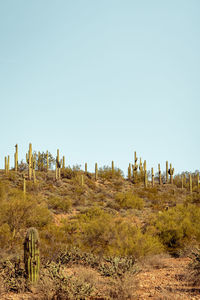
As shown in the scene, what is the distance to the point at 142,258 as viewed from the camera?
1162 centimetres

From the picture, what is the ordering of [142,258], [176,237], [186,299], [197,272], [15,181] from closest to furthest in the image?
[186,299] < [197,272] < [142,258] < [176,237] < [15,181]

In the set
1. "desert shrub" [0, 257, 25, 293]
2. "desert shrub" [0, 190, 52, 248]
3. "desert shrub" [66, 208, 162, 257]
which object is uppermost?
"desert shrub" [0, 190, 52, 248]

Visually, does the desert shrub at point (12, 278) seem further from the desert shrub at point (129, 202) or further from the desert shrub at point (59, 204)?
the desert shrub at point (129, 202)

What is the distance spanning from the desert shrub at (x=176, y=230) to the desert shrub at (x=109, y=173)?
23217 mm

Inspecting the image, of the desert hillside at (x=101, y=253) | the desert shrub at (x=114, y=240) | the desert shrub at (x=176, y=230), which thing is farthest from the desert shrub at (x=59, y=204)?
the desert shrub at (x=114, y=240)

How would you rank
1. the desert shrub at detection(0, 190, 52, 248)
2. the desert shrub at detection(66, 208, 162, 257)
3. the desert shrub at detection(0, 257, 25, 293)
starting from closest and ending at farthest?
1. the desert shrub at detection(0, 257, 25, 293)
2. the desert shrub at detection(66, 208, 162, 257)
3. the desert shrub at detection(0, 190, 52, 248)

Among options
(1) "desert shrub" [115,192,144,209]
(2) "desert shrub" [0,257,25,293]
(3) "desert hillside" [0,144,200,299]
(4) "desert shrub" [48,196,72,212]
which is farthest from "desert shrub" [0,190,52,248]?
(1) "desert shrub" [115,192,144,209]

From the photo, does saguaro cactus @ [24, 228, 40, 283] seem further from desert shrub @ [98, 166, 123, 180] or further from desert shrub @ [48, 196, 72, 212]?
desert shrub @ [98, 166, 123, 180]

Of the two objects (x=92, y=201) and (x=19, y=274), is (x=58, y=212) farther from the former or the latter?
(x=19, y=274)

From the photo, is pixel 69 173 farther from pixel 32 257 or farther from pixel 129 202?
pixel 32 257

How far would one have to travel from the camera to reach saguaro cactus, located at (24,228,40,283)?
28.0 feet

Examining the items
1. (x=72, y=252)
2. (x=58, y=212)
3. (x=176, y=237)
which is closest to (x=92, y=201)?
(x=58, y=212)

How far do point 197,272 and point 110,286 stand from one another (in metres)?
2.38

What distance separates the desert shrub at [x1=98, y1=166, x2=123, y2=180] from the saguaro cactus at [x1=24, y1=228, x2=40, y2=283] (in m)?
30.3
